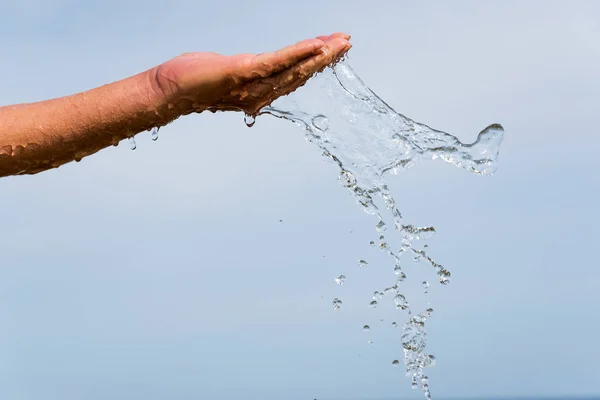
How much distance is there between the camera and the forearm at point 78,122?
12.9 ft

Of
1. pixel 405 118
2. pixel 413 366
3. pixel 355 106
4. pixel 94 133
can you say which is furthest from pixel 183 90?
pixel 413 366

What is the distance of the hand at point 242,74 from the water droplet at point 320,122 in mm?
1522

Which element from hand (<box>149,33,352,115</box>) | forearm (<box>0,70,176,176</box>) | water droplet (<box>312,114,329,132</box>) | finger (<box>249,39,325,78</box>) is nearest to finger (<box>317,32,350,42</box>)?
hand (<box>149,33,352,115</box>)

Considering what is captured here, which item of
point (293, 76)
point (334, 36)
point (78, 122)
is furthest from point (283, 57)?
point (78, 122)

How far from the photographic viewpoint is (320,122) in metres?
5.46

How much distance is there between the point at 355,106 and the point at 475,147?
100 cm

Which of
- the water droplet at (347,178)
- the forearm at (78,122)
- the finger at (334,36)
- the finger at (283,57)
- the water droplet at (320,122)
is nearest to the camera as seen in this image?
the finger at (283,57)

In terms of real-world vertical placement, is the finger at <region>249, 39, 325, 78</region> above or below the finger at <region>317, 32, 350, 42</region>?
below

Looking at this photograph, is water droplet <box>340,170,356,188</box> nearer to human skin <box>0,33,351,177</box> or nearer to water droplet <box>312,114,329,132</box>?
water droplet <box>312,114,329,132</box>

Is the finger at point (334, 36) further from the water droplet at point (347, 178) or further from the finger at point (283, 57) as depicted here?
the water droplet at point (347, 178)

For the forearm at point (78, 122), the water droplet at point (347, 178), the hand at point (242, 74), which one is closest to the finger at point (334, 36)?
the hand at point (242, 74)

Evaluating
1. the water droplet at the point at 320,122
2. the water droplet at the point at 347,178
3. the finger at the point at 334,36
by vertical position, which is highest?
the water droplet at the point at 320,122

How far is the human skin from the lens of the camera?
3594 millimetres

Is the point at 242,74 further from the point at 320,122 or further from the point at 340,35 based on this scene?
the point at 320,122
